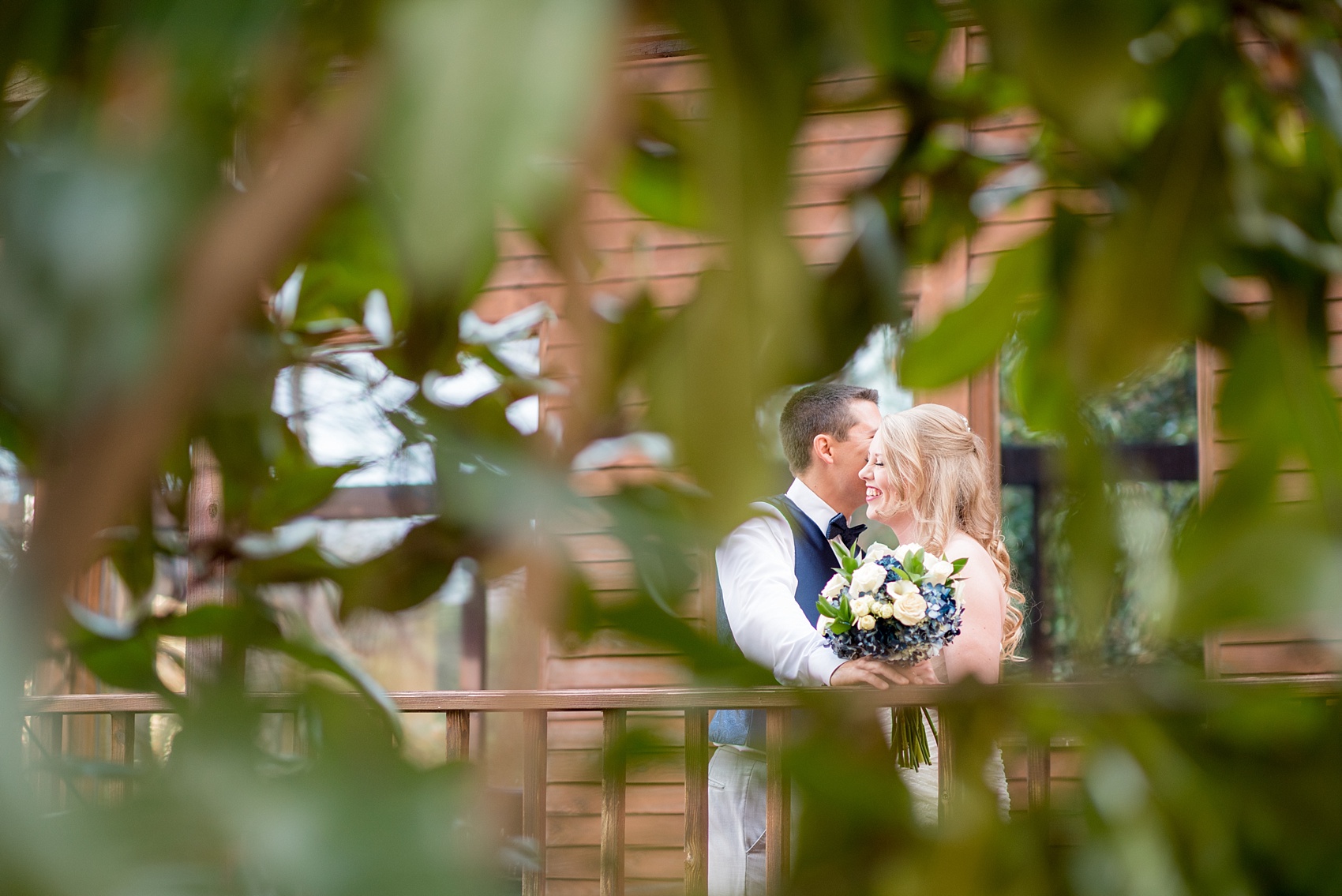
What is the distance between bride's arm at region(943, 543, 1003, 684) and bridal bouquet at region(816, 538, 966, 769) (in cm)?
3

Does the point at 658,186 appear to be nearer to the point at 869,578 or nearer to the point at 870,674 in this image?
the point at 870,674

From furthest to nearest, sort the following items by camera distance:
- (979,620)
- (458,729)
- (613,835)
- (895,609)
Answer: (979,620), (895,609), (458,729), (613,835)

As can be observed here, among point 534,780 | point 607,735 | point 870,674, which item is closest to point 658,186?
point 607,735

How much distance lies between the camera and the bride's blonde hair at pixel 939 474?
246 centimetres

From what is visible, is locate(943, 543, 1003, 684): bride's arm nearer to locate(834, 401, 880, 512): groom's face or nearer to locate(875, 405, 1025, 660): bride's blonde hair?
locate(875, 405, 1025, 660): bride's blonde hair

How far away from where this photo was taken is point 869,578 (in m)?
2.27

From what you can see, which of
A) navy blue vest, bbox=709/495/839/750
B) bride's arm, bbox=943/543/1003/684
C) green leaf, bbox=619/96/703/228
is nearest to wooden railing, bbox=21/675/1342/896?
navy blue vest, bbox=709/495/839/750

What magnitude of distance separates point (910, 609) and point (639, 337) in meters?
1.95

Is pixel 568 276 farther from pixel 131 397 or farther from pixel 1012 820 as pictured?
pixel 1012 820

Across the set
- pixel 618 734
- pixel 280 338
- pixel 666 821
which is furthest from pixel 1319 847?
pixel 666 821

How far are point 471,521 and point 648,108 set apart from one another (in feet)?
0.37

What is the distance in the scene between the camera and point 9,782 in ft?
0.57

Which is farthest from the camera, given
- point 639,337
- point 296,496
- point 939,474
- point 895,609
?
point 939,474

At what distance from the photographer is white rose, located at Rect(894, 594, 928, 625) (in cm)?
221
